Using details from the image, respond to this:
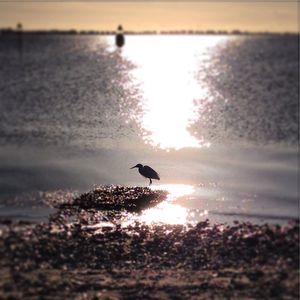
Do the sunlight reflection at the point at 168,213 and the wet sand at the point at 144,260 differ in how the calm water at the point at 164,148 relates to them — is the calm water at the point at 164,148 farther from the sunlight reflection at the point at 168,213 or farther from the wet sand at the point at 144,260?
the wet sand at the point at 144,260

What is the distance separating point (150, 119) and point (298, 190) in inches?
872

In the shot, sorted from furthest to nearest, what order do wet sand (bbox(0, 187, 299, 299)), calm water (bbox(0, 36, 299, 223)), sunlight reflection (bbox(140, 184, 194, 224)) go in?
calm water (bbox(0, 36, 299, 223)) → sunlight reflection (bbox(140, 184, 194, 224)) → wet sand (bbox(0, 187, 299, 299))

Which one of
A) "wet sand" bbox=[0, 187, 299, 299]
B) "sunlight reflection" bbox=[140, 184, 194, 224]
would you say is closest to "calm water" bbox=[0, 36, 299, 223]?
"sunlight reflection" bbox=[140, 184, 194, 224]

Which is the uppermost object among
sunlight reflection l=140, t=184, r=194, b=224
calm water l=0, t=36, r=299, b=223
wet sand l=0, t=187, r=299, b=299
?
calm water l=0, t=36, r=299, b=223

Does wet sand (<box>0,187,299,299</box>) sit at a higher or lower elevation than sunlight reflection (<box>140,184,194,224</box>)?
lower

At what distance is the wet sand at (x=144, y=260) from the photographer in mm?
12969

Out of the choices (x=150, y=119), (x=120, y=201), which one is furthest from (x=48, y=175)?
(x=150, y=119)

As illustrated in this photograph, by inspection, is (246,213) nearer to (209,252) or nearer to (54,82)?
(209,252)

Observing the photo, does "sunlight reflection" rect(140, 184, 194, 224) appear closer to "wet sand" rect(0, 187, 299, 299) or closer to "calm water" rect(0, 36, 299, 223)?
"calm water" rect(0, 36, 299, 223)

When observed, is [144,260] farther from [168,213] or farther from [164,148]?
[164,148]

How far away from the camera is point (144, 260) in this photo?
591 inches

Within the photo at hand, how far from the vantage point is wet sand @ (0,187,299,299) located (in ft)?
42.5

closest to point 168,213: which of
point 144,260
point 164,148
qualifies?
point 144,260

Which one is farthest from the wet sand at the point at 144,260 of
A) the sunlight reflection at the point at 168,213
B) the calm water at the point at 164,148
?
the calm water at the point at 164,148
